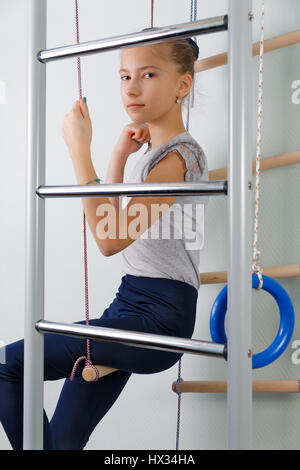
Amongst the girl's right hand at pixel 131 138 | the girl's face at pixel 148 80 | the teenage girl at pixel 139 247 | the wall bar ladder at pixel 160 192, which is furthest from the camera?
the girl's right hand at pixel 131 138

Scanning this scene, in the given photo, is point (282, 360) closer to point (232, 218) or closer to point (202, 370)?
point (202, 370)

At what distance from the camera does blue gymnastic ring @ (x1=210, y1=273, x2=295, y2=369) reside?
104cm

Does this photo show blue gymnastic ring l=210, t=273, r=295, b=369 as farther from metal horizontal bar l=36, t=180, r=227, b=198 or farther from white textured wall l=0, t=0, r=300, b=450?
metal horizontal bar l=36, t=180, r=227, b=198

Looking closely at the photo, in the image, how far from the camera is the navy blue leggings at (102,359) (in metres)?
0.94

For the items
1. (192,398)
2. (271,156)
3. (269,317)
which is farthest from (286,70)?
(192,398)

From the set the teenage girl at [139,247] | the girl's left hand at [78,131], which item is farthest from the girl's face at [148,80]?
the girl's left hand at [78,131]

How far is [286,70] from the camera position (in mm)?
1283

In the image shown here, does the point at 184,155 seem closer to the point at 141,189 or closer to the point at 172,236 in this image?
the point at 172,236

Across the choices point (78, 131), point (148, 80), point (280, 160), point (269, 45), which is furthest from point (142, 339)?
point (269, 45)

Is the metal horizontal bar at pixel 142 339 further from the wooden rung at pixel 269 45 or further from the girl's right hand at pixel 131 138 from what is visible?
the wooden rung at pixel 269 45

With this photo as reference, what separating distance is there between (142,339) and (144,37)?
414 mm

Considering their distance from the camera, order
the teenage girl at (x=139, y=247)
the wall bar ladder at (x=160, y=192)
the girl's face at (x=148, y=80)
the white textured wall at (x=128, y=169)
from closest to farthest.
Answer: the wall bar ladder at (x=160, y=192) < the teenage girl at (x=139, y=247) < the girl's face at (x=148, y=80) < the white textured wall at (x=128, y=169)

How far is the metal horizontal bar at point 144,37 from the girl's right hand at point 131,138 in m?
0.37

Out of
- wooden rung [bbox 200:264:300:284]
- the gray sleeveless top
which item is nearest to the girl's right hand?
the gray sleeveless top
